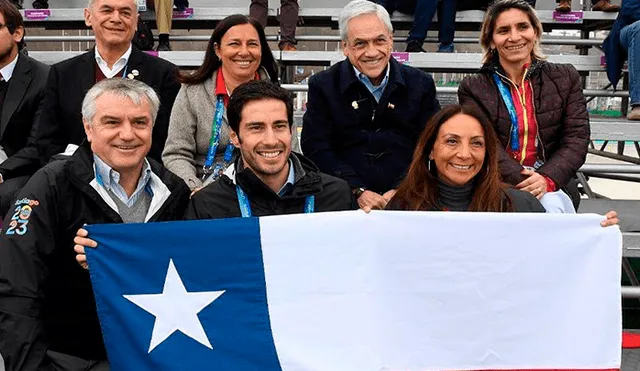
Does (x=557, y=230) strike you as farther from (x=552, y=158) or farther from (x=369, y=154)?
(x=369, y=154)

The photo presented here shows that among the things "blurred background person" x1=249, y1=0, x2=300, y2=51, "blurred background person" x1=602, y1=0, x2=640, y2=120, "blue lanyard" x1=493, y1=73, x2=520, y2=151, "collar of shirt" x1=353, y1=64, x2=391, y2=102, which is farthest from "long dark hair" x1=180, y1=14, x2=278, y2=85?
"blurred background person" x1=249, y1=0, x2=300, y2=51

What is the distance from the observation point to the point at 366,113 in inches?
119

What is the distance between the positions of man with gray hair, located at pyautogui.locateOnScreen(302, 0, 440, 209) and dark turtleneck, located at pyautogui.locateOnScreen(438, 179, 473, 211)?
1.83 ft

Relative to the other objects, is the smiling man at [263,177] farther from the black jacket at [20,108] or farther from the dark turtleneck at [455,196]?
the black jacket at [20,108]

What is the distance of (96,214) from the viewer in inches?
89.0

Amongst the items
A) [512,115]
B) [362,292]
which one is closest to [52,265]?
[362,292]

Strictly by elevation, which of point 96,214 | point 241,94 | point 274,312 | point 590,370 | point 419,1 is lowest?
point 590,370

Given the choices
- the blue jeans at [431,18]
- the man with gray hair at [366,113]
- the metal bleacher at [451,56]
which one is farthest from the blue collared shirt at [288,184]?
the blue jeans at [431,18]

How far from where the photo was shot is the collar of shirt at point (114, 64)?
123 inches

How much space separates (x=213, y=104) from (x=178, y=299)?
1.11m

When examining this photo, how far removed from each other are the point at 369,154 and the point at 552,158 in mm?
802

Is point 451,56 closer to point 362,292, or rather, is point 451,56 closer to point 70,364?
point 362,292

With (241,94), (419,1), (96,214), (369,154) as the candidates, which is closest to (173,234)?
(96,214)

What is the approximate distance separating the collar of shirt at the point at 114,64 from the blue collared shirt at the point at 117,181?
92cm
